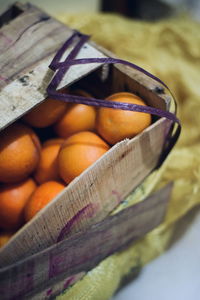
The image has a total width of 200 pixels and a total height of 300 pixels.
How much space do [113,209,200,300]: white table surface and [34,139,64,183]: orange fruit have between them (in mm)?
347

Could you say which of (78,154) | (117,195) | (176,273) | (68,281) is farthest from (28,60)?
(176,273)

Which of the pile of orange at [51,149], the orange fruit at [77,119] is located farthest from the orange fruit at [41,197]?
the orange fruit at [77,119]

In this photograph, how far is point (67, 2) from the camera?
3.96 ft

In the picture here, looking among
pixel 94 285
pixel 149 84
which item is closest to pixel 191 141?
pixel 149 84

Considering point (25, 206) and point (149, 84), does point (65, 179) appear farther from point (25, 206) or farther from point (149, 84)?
point (149, 84)

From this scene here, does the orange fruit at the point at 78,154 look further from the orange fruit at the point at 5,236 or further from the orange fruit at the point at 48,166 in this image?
the orange fruit at the point at 5,236

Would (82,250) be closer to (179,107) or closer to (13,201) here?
(13,201)

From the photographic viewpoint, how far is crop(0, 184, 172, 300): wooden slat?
0.45m

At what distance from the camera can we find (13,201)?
553 mm

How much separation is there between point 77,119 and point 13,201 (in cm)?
19

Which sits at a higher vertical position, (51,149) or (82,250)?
(51,149)

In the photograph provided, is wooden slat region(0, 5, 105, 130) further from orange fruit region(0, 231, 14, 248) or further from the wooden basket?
orange fruit region(0, 231, 14, 248)

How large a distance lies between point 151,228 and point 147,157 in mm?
199

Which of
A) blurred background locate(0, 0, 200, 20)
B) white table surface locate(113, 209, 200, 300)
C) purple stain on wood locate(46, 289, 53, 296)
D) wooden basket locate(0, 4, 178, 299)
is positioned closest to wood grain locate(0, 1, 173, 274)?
wooden basket locate(0, 4, 178, 299)
